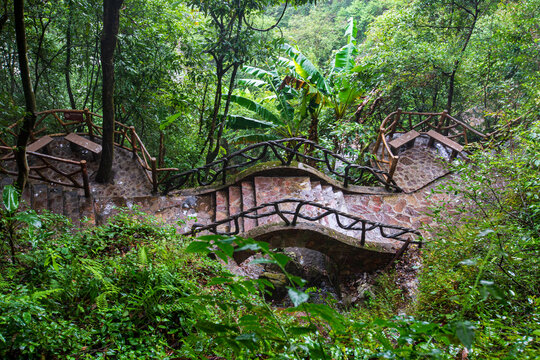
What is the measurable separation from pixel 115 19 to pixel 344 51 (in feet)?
20.4

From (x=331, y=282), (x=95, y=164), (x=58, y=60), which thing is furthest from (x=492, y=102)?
(x=58, y=60)

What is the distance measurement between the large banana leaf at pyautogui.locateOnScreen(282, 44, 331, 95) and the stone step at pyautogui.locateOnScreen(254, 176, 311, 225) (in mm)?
3078

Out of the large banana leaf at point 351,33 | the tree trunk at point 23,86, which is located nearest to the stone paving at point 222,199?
the tree trunk at point 23,86

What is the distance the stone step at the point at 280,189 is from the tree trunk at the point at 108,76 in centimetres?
310

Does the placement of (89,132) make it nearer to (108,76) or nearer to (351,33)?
(108,76)

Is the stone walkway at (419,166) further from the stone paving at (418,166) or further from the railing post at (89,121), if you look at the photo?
the railing post at (89,121)

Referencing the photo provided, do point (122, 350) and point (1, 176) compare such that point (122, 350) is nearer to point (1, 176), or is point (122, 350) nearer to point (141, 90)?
point (1, 176)

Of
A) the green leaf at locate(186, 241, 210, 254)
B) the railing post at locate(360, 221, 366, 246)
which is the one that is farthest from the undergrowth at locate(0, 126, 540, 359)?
the railing post at locate(360, 221, 366, 246)

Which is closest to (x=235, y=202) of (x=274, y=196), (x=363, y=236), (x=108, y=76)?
(x=274, y=196)

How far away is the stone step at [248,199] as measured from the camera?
663 centimetres

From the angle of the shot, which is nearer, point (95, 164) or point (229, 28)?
point (229, 28)

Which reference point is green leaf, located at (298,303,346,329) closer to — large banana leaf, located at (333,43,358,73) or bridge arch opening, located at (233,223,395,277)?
bridge arch opening, located at (233,223,395,277)

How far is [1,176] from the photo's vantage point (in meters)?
6.44

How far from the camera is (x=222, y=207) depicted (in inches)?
274
